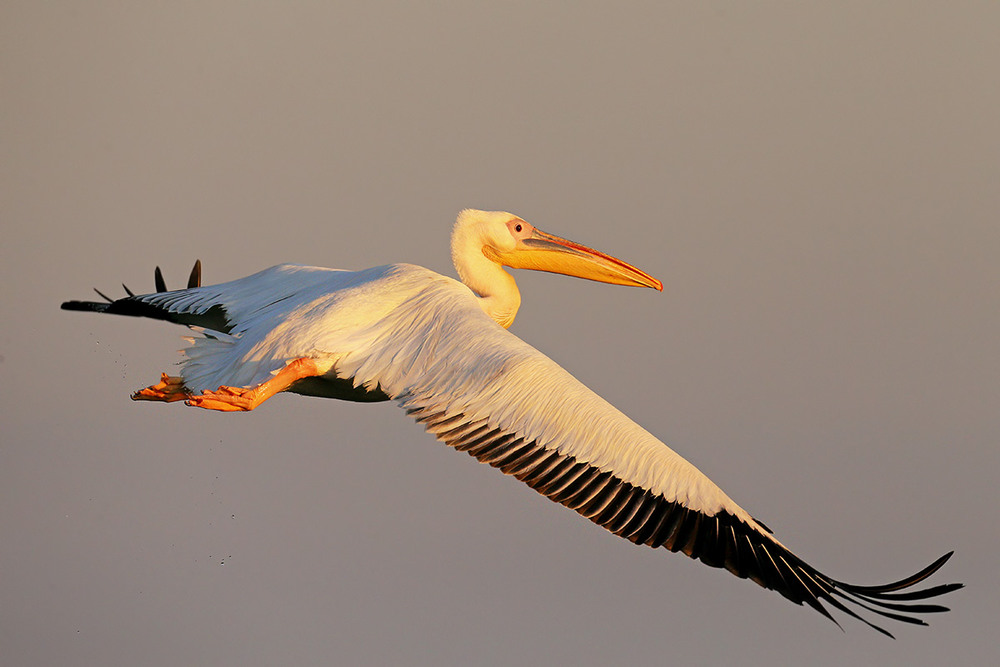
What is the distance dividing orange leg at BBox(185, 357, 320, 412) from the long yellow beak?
2298 mm

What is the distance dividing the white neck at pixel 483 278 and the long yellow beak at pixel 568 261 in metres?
0.24

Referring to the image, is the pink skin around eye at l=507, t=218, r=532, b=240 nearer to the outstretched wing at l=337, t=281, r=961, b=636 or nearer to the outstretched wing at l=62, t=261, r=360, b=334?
the outstretched wing at l=62, t=261, r=360, b=334

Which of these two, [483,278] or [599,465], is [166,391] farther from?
[599,465]

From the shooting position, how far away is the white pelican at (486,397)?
6828 millimetres

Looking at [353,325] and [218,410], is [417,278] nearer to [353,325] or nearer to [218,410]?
[353,325]

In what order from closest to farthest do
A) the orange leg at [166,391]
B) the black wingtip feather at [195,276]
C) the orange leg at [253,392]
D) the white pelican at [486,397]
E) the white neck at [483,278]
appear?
1. the white pelican at [486,397]
2. the orange leg at [253,392]
3. the orange leg at [166,391]
4. the white neck at [483,278]
5. the black wingtip feather at [195,276]

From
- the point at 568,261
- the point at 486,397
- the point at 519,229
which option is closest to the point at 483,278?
the point at 519,229

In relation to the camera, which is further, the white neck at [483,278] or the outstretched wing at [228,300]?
the white neck at [483,278]

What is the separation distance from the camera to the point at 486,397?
6965 millimetres

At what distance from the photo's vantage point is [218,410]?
7.15m

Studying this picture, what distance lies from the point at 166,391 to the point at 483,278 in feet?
8.03

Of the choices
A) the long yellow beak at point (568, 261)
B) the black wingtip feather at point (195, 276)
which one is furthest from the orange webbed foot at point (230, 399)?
the black wingtip feather at point (195, 276)

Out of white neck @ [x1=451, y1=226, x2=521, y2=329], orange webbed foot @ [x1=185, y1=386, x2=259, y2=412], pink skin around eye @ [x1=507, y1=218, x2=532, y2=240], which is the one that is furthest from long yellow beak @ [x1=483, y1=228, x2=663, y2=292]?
orange webbed foot @ [x1=185, y1=386, x2=259, y2=412]

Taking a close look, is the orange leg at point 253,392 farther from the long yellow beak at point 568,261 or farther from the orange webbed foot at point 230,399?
the long yellow beak at point 568,261
